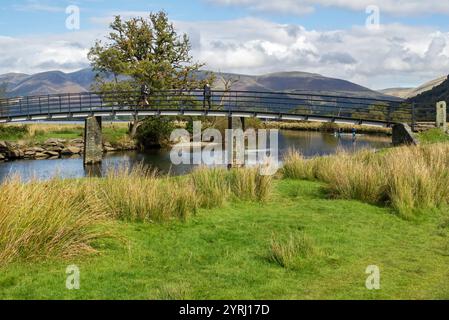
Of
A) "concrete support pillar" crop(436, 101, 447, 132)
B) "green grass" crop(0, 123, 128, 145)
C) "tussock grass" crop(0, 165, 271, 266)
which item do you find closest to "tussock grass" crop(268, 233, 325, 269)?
"tussock grass" crop(0, 165, 271, 266)

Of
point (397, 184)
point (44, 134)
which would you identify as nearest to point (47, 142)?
point (44, 134)

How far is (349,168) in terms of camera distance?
39.2 feet

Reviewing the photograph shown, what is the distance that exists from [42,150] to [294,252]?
1304 inches

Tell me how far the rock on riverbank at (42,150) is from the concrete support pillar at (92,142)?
390 centimetres

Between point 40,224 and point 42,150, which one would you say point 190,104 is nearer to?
point 42,150

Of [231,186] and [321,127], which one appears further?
[321,127]

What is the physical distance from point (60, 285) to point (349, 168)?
7.86 metres

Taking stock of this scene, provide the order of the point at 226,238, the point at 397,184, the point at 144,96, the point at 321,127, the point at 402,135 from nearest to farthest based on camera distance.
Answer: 1. the point at 226,238
2. the point at 397,184
3. the point at 402,135
4. the point at 144,96
5. the point at 321,127

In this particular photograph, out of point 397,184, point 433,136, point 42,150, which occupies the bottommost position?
point 42,150

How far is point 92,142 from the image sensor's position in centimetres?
3444

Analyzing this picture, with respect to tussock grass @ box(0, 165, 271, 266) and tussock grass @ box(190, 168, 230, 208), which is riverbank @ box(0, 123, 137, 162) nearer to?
tussock grass @ box(190, 168, 230, 208)
